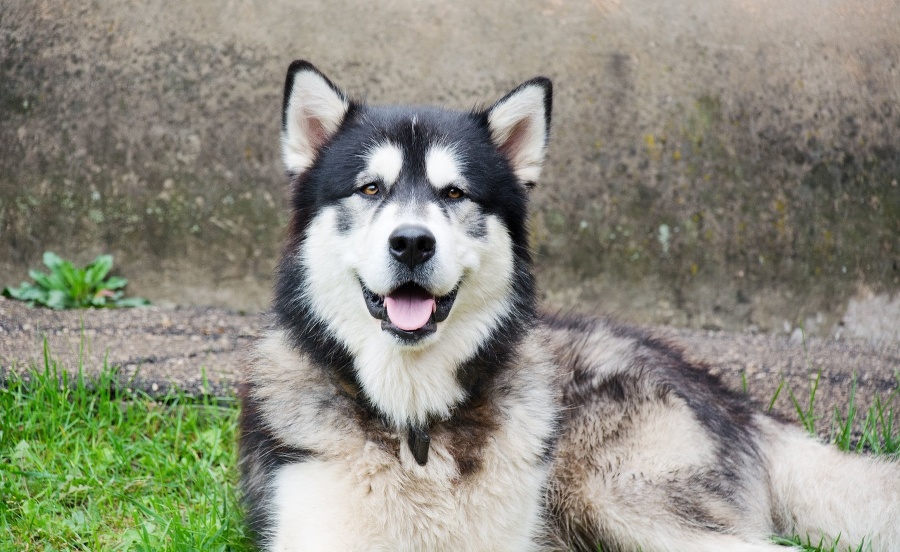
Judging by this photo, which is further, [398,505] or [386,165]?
[386,165]

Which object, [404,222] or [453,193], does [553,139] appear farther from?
[404,222]

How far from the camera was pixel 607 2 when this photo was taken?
5.89 m

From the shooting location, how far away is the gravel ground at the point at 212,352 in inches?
175

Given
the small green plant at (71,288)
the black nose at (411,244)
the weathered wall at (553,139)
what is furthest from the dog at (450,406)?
the small green plant at (71,288)

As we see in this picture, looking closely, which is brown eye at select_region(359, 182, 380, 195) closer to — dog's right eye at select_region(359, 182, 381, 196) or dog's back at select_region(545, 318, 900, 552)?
dog's right eye at select_region(359, 182, 381, 196)

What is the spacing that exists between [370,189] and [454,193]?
1.03 ft

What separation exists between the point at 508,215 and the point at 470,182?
0.23 m

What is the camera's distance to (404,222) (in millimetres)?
2746

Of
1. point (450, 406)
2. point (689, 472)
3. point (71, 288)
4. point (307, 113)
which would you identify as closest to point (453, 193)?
point (307, 113)

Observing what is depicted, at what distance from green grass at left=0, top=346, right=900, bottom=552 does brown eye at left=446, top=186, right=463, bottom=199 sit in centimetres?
157

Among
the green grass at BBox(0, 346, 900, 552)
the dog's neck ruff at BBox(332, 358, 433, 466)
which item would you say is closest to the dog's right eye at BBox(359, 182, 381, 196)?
the dog's neck ruff at BBox(332, 358, 433, 466)

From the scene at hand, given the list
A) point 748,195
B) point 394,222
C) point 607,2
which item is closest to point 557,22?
point 607,2

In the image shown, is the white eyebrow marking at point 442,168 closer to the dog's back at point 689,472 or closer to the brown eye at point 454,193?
the brown eye at point 454,193

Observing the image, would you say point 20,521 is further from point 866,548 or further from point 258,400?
point 866,548
